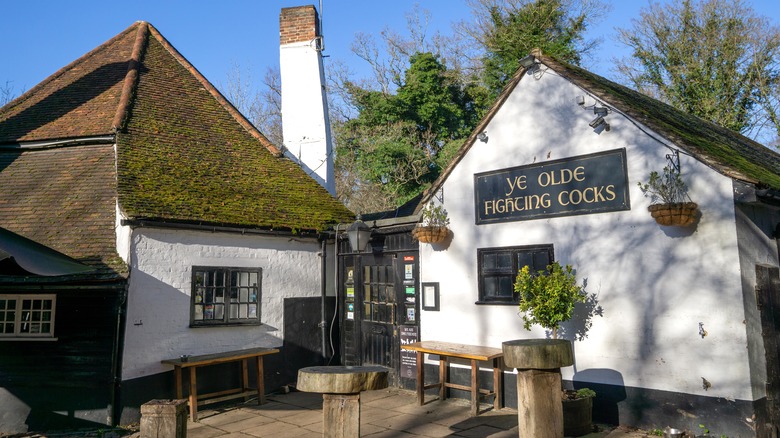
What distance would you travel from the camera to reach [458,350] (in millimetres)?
8109

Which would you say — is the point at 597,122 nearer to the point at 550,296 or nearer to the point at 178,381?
the point at 550,296

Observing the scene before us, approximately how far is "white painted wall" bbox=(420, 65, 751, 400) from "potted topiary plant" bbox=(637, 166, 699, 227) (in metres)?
0.11

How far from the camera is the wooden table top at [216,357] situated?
27.0 ft

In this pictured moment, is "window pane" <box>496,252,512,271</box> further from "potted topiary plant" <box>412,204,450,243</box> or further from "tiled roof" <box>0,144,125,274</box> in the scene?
"tiled roof" <box>0,144,125,274</box>

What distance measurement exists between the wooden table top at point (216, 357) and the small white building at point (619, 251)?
2.78 meters

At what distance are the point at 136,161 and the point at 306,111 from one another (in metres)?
5.24

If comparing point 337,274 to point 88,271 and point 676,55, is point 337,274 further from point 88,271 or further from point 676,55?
point 676,55

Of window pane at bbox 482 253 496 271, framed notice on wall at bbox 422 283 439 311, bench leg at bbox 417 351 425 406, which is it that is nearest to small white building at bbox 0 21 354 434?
framed notice on wall at bbox 422 283 439 311

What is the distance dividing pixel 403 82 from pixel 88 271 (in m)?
19.6

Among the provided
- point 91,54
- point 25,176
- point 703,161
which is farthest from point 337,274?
point 91,54

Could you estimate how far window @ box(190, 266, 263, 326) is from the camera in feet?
30.1

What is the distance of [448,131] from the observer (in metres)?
23.9

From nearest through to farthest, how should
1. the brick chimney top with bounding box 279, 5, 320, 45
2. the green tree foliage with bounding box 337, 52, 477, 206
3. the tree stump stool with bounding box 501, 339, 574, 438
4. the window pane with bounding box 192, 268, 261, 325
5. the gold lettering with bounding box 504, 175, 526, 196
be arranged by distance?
the tree stump stool with bounding box 501, 339, 574, 438 → the gold lettering with bounding box 504, 175, 526, 196 → the window pane with bounding box 192, 268, 261, 325 → the brick chimney top with bounding box 279, 5, 320, 45 → the green tree foliage with bounding box 337, 52, 477, 206

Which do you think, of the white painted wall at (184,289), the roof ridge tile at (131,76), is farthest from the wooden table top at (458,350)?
the roof ridge tile at (131,76)
